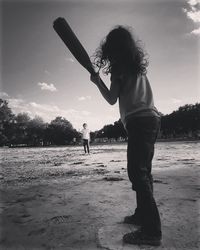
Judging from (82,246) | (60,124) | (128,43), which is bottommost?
(82,246)

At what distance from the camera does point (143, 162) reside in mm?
2305

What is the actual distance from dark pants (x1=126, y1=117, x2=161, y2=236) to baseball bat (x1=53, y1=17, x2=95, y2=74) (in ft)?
2.37

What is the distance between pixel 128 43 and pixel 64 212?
2.12 metres

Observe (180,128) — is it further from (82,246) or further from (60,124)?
(82,246)

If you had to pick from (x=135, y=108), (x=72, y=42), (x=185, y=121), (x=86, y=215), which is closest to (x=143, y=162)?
(x=135, y=108)

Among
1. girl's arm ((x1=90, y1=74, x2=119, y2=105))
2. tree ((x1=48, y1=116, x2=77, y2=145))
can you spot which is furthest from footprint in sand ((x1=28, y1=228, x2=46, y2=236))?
tree ((x1=48, y1=116, x2=77, y2=145))

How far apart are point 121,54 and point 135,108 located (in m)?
0.58

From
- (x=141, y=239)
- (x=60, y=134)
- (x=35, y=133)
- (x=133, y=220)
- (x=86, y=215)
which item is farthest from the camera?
(x=35, y=133)

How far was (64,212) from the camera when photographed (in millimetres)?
2949

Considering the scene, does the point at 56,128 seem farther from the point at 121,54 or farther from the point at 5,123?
the point at 121,54

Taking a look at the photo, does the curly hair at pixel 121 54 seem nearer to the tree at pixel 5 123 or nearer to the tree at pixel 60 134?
the tree at pixel 5 123

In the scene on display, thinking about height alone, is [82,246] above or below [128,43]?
below

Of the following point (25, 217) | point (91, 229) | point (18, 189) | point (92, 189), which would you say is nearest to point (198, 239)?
point (91, 229)

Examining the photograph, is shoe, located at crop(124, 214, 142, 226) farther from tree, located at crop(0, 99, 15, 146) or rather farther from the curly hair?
tree, located at crop(0, 99, 15, 146)
